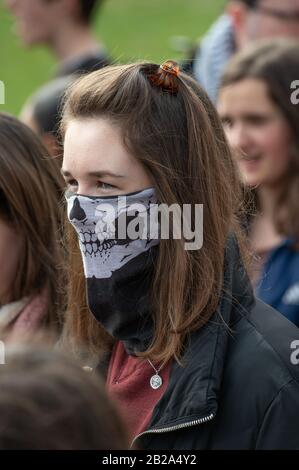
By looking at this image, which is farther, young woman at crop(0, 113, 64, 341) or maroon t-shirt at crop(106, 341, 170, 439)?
young woman at crop(0, 113, 64, 341)

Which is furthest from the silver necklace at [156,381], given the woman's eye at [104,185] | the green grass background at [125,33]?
the green grass background at [125,33]

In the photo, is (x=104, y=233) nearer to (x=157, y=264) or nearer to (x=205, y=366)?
(x=157, y=264)

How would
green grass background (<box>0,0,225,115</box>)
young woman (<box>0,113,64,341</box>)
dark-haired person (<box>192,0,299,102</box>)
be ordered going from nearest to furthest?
young woman (<box>0,113,64,341</box>) → dark-haired person (<box>192,0,299,102</box>) → green grass background (<box>0,0,225,115</box>)

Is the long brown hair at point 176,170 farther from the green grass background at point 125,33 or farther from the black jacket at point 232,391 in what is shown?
the green grass background at point 125,33

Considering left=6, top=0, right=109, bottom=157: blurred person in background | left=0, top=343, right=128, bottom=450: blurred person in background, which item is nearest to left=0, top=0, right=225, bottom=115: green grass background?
left=6, top=0, right=109, bottom=157: blurred person in background

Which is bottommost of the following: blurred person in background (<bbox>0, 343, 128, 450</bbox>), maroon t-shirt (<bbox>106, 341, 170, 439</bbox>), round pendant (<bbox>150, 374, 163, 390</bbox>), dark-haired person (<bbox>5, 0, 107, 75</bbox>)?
maroon t-shirt (<bbox>106, 341, 170, 439</bbox>)

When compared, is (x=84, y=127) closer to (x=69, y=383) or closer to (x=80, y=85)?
(x=80, y=85)

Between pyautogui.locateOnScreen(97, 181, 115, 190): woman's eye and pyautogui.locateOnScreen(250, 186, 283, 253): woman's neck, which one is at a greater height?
pyautogui.locateOnScreen(97, 181, 115, 190): woman's eye

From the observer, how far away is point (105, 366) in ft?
9.13

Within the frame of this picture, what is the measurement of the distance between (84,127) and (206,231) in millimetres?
416

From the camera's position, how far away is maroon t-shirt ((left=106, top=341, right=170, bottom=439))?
2539mm

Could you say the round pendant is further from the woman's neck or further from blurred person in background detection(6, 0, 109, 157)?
blurred person in background detection(6, 0, 109, 157)

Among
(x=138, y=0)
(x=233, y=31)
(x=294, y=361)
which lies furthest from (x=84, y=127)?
(x=138, y=0)

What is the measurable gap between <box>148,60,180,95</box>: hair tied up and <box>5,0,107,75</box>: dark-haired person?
118 inches
